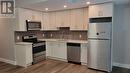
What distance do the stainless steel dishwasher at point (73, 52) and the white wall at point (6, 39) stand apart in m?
2.32

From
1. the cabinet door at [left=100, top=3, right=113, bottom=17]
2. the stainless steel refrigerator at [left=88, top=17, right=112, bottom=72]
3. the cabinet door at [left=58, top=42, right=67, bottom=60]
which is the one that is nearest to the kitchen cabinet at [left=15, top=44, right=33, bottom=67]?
the cabinet door at [left=58, top=42, right=67, bottom=60]

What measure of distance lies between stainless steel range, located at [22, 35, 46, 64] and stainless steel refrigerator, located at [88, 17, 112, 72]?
7.03 feet

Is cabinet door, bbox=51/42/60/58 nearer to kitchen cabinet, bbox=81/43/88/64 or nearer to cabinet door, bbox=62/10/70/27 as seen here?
cabinet door, bbox=62/10/70/27

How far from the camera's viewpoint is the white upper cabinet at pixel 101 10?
368cm

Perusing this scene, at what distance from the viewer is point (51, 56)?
5.29 m

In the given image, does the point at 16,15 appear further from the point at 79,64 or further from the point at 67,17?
the point at 79,64

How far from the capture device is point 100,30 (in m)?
3.80

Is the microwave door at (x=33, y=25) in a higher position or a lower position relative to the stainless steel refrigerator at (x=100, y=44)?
higher

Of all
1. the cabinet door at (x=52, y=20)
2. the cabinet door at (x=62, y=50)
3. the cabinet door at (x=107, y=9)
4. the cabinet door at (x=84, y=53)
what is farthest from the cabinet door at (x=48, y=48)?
the cabinet door at (x=107, y=9)

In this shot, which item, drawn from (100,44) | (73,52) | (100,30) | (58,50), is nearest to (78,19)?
(100,30)

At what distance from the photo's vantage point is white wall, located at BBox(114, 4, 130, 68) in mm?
4086

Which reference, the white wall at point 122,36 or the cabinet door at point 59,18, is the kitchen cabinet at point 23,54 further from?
the white wall at point 122,36

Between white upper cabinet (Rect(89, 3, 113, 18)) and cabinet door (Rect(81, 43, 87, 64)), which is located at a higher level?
white upper cabinet (Rect(89, 3, 113, 18))

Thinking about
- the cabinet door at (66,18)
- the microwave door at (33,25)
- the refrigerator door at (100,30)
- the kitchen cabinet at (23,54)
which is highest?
the cabinet door at (66,18)
